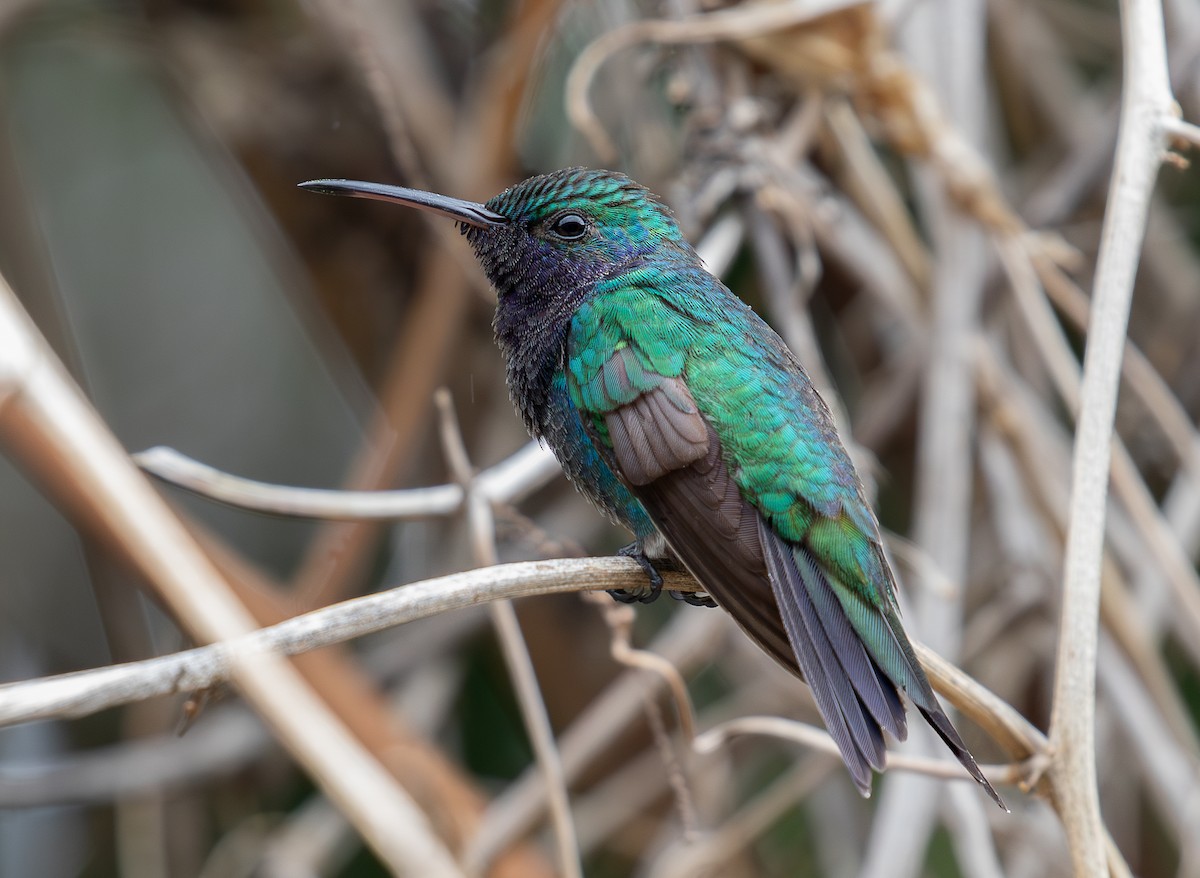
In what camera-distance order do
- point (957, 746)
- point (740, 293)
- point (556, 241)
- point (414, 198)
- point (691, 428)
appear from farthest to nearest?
point (740, 293) < point (556, 241) < point (414, 198) < point (691, 428) < point (957, 746)

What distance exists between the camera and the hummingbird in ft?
5.66

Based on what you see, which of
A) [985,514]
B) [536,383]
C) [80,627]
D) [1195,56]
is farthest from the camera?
[80,627]

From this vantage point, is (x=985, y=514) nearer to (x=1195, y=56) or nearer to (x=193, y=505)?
(x=1195, y=56)

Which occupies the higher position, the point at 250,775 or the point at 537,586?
the point at 537,586

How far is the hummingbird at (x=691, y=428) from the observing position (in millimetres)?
1725

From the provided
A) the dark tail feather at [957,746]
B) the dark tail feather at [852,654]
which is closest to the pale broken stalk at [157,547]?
the dark tail feather at [957,746]

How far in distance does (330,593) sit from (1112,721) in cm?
184

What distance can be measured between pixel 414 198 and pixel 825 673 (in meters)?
1.06

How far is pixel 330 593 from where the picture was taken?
2912mm

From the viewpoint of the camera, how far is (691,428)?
6.24 feet

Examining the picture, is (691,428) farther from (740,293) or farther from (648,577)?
(740,293)

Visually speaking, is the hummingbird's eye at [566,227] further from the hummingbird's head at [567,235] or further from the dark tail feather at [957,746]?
the dark tail feather at [957,746]

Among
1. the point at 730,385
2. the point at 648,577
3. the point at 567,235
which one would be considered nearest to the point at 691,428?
the point at 730,385

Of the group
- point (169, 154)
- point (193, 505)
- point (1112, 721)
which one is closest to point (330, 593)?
point (193, 505)
